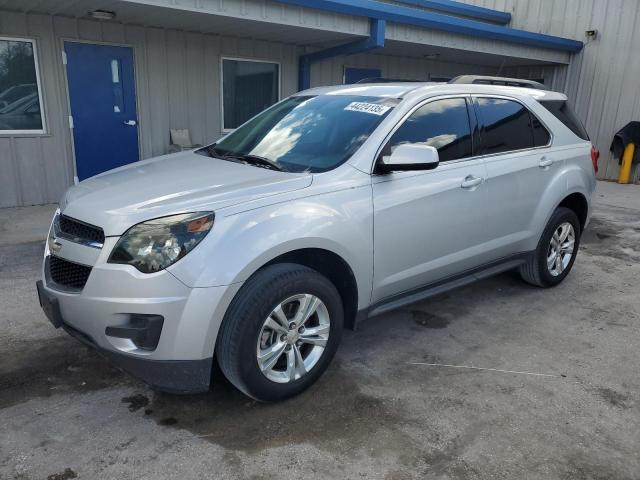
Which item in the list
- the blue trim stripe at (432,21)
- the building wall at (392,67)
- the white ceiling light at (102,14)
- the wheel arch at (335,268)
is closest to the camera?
the wheel arch at (335,268)

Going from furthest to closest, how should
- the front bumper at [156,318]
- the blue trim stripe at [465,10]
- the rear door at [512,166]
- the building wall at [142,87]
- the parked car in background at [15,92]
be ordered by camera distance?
the blue trim stripe at [465,10] < the building wall at [142,87] < the parked car in background at [15,92] < the rear door at [512,166] < the front bumper at [156,318]

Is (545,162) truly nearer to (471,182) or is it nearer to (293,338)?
(471,182)

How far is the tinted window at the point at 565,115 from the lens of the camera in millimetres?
4656

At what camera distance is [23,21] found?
23.8 feet

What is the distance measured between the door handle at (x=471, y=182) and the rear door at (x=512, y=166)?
0.14 meters

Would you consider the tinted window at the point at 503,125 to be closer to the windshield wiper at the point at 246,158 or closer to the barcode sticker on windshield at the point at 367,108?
the barcode sticker on windshield at the point at 367,108

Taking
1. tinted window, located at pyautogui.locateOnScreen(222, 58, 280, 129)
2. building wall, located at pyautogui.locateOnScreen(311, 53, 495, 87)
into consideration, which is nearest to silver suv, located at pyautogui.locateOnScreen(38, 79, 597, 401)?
tinted window, located at pyautogui.locateOnScreen(222, 58, 280, 129)

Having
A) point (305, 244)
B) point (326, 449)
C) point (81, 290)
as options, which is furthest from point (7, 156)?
point (326, 449)

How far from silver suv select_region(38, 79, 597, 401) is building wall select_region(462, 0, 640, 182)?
9614 millimetres

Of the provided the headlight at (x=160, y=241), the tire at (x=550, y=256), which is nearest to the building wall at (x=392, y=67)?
the tire at (x=550, y=256)

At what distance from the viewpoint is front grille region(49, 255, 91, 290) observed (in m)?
2.71

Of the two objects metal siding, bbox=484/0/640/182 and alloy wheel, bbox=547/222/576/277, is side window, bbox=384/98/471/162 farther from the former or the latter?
metal siding, bbox=484/0/640/182

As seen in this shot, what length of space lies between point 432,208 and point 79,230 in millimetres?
2148

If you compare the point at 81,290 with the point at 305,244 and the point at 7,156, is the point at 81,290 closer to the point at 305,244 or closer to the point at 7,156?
the point at 305,244
